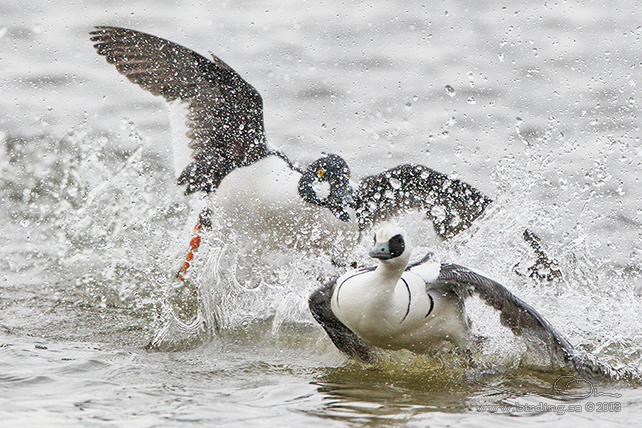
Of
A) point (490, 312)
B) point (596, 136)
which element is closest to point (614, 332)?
point (490, 312)

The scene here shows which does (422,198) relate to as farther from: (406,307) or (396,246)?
(396,246)

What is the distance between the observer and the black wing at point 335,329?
14.6 feet

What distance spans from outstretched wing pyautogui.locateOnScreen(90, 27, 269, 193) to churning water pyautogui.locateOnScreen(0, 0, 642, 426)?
0.59 meters

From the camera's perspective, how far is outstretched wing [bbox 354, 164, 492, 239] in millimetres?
5828

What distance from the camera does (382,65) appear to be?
1002 cm

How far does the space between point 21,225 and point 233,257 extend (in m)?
2.26

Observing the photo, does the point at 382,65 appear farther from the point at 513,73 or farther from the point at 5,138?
the point at 5,138

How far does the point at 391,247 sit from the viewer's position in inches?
154

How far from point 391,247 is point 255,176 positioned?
7.30 feet

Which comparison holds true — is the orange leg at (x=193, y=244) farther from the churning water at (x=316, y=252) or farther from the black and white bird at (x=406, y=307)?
the black and white bird at (x=406, y=307)

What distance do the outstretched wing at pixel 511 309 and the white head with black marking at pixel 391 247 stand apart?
18.1 inches

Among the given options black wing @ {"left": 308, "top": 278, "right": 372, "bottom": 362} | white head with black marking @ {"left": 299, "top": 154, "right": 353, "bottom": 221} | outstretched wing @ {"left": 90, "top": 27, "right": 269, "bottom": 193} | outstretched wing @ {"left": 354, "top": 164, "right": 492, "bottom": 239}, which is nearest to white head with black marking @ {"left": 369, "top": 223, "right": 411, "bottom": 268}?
black wing @ {"left": 308, "top": 278, "right": 372, "bottom": 362}

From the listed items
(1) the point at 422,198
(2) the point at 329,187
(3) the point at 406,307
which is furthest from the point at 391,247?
(1) the point at 422,198

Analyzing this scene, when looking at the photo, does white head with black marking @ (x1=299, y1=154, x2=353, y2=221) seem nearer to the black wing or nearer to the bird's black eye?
the black wing
